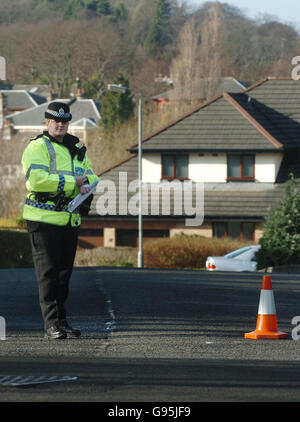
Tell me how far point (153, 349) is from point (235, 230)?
36179mm

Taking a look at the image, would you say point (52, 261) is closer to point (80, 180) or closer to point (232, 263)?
point (80, 180)

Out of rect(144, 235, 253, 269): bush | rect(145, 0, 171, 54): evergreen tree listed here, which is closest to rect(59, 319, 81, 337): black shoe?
rect(144, 235, 253, 269): bush

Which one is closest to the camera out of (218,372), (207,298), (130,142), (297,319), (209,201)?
(218,372)

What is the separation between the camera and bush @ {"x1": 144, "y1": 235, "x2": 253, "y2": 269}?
3594cm

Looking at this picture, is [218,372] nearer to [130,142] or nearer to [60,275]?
[60,275]

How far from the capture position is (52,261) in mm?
9008

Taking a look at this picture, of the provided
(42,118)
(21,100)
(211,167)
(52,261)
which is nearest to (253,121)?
(211,167)

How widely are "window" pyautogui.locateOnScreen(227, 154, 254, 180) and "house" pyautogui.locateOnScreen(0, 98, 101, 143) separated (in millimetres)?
50466

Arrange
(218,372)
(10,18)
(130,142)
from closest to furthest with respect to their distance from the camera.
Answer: (218,372)
(130,142)
(10,18)

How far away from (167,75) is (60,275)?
12504cm

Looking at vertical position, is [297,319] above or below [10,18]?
below

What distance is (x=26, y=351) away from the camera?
8.29 m

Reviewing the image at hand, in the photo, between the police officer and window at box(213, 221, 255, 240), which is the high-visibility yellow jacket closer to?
the police officer
